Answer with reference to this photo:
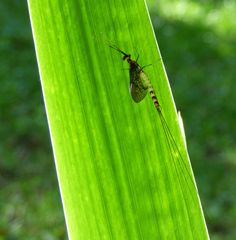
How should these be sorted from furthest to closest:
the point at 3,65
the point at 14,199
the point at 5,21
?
the point at 5,21 < the point at 3,65 < the point at 14,199

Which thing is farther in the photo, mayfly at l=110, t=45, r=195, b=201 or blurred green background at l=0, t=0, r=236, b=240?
blurred green background at l=0, t=0, r=236, b=240

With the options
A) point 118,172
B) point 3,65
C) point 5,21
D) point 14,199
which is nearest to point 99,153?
point 118,172

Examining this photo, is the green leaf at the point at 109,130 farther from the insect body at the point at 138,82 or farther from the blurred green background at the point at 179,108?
the blurred green background at the point at 179,108

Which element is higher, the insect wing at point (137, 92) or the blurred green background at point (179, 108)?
the blurred green background at point (179, 108)

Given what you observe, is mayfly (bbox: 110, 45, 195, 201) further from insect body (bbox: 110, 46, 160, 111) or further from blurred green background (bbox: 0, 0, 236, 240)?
blurred green background (bbox: 0, 0, 236, 240)

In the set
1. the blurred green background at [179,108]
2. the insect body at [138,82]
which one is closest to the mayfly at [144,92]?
the insect body at [138,82]

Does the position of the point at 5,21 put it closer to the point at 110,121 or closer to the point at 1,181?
the point at 1,181

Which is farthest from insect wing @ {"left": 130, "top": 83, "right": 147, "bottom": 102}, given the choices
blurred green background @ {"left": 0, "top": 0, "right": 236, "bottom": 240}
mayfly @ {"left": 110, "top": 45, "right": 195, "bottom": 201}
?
blurred green background @ {"left": 0, "top": 0, "right": 236, "bottom": 240}
